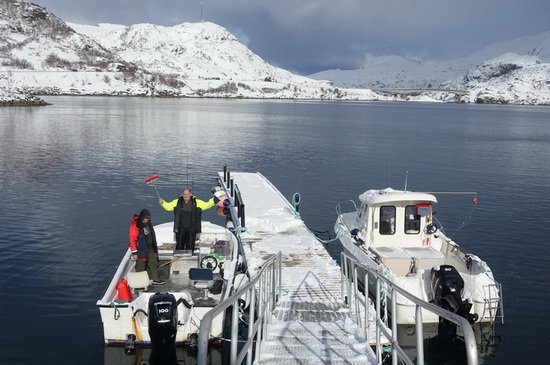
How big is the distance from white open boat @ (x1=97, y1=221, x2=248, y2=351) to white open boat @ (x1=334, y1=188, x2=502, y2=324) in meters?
5.45

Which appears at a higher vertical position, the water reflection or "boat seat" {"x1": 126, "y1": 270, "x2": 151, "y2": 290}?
"boat seat" {"x1": 126, "y1": 270, "x2": 151, "y2": 290}

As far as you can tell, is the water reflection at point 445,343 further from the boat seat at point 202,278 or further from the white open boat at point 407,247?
the boat seat at point 202,278

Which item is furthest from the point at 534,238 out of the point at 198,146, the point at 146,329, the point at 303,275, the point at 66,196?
the point at 198,146

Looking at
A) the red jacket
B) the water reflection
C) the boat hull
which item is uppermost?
the red jacket

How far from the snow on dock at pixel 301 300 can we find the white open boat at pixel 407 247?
1.95 meters

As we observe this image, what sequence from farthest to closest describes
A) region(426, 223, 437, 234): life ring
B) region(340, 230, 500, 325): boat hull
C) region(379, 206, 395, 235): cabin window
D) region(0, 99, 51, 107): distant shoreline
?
1. region(0, 99, 51, 107): distant shoreline
2. region(379, 206, 395, 235): cabin window
3. region(426, 223, 437, 234): life ring
4. region(340, 230, 500, 325): boat hull

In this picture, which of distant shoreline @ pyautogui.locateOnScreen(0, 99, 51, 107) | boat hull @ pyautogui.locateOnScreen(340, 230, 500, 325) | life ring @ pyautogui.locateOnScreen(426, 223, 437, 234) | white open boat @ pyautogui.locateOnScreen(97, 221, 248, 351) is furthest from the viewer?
distant shoreline @ pyautogui.locateOnScreen(0, 99, 51, 107)

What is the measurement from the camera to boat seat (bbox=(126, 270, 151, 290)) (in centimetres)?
1417

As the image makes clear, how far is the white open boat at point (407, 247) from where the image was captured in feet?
50.8

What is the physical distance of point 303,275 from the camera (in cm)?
1565

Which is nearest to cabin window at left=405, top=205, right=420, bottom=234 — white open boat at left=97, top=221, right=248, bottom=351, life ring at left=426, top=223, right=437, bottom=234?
life ring at left=426, top=223, right=437, bottom=234

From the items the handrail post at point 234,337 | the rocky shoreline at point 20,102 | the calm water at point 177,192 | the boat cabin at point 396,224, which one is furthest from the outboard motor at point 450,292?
the rocky shoreline at point 20,102

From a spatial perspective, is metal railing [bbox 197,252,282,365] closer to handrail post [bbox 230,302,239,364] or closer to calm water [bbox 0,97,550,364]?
handrail post [bbox 230,302,239,364]

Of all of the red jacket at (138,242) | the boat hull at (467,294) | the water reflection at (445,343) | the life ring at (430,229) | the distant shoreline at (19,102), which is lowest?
the water reflection at (445,343)
